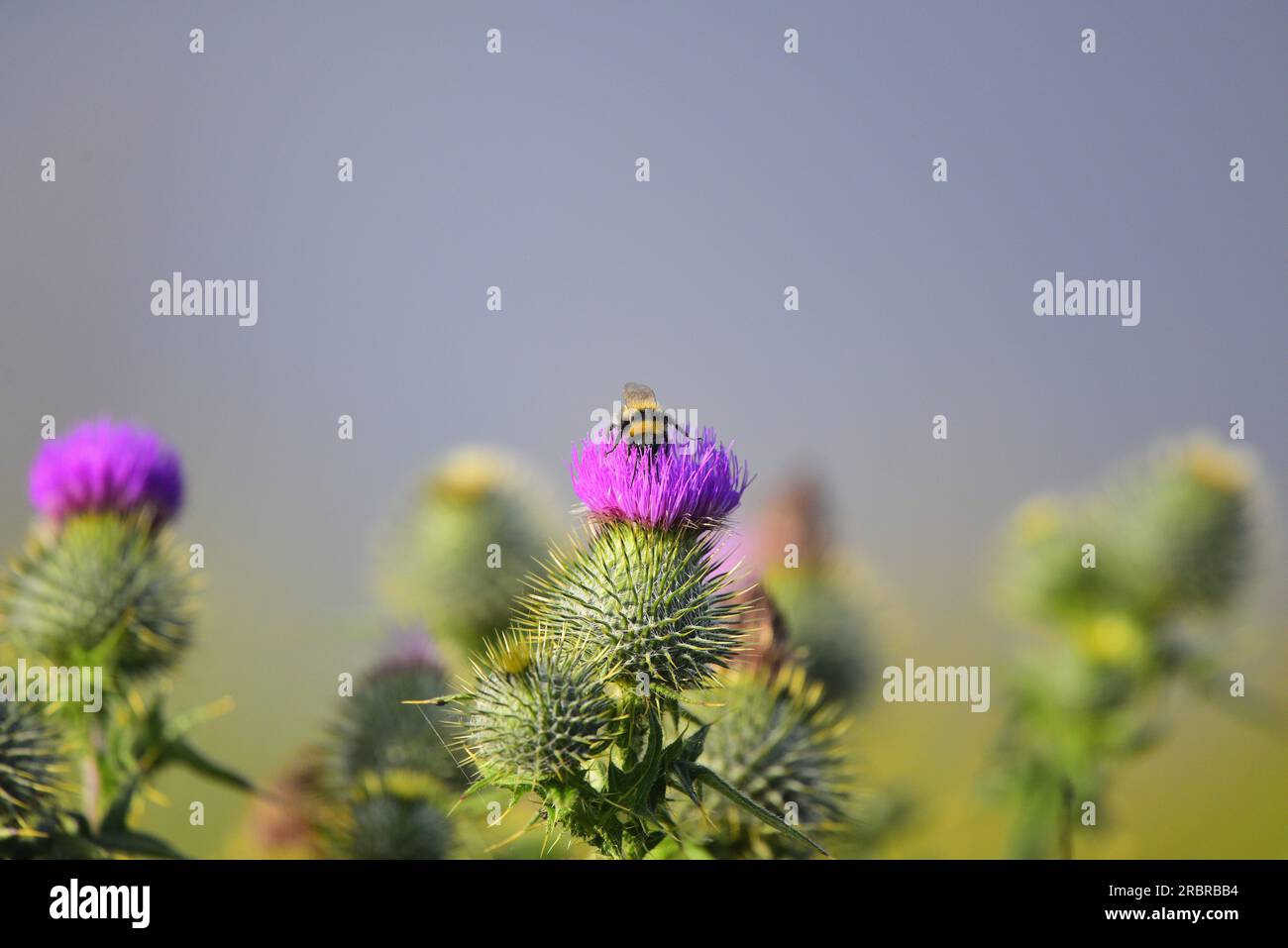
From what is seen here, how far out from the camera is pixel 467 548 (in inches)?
424

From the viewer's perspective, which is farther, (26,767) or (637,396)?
(26,767)

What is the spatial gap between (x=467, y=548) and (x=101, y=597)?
3969 mm

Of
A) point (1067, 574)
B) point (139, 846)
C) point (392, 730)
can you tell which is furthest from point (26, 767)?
point (1067, 574)

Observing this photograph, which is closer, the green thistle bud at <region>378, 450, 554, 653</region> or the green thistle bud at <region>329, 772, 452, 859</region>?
the green thistle bud at <region>329, 772, 452, 859</region>

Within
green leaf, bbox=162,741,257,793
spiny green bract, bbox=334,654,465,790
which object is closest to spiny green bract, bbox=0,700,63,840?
green leaf, bbox=162,741,257,793

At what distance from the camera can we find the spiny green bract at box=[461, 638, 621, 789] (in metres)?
4.68

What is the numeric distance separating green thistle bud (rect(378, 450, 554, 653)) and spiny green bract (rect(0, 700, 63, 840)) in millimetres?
3824

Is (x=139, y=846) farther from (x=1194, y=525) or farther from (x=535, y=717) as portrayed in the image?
(x=1194, y=525)

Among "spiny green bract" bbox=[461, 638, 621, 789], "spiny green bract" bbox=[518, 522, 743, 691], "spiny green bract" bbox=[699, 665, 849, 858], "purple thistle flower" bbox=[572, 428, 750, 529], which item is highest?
"purple thistle flower" bbox=[572, 428, 750, 529]

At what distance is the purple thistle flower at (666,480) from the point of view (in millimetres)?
5105

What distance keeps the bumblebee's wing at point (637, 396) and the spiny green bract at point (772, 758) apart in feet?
5.12

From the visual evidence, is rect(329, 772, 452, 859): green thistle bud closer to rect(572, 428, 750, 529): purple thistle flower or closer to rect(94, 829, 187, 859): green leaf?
rect(94, 829, 187, 859): green leaf

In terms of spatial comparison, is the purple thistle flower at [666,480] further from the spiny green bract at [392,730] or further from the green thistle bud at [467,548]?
the green thistle bud at [467,548]
